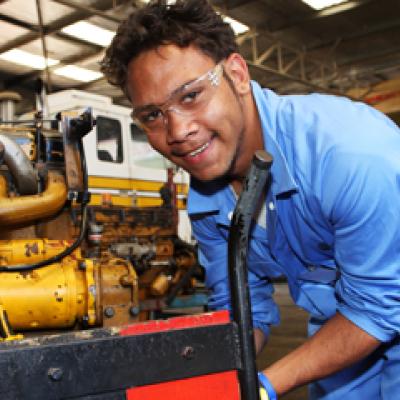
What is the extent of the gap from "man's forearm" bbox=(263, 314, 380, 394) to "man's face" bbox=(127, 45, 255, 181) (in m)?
0.45

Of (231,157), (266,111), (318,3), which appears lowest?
(231,157)

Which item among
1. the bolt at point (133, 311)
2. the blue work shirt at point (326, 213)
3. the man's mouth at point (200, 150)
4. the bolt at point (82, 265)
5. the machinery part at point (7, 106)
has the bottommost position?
the bolt at point (133, 311)

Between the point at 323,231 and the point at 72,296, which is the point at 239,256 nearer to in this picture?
the point at 323,231

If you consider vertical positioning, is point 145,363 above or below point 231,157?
below

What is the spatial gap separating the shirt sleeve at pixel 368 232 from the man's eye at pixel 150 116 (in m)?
0.41

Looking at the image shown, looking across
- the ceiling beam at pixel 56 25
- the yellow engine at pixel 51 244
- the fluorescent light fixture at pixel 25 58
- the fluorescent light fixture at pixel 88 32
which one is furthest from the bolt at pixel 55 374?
the fluorescent light fixture at pixel 25 58

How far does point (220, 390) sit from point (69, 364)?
9.1 inches

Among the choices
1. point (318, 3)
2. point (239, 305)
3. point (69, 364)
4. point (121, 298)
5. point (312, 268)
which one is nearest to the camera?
point (69, 364)

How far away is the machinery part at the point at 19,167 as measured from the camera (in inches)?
83.2

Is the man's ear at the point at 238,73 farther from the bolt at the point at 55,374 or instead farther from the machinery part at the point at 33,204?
the machinery part at the point at 33,204

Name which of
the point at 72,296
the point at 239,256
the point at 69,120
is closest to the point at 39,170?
the point at 69,120

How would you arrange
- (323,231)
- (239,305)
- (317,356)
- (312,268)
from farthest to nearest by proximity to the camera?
(312,268) → (323,231) → (317,356) → (239,305)

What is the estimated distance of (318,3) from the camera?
6988mm

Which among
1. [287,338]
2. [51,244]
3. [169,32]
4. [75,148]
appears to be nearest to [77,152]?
[75,148]
